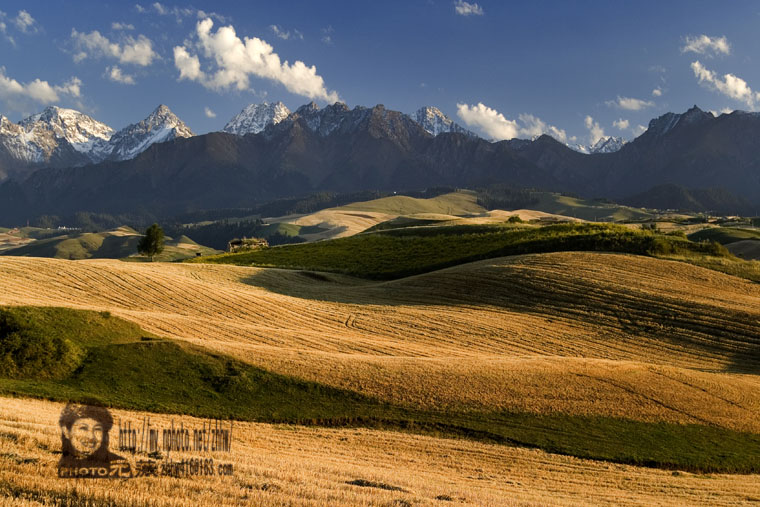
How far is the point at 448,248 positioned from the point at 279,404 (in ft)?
233

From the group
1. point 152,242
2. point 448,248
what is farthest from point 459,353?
point 152,242

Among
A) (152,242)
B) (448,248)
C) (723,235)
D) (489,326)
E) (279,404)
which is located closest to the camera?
(279,404)

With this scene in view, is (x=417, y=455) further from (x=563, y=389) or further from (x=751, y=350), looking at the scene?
(x=751, y=350)

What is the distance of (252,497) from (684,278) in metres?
64.5

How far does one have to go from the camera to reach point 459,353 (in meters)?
45.4

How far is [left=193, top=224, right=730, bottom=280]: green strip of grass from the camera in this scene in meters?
80.1

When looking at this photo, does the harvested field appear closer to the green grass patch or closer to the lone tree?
the lone tree

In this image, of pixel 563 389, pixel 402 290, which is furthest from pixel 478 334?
pixel 402 290

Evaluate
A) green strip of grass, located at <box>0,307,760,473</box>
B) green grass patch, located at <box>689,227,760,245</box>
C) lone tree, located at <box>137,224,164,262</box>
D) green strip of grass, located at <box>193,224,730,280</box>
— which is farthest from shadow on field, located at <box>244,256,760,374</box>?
green grass patch, located at <box>689,227,760,245</box>

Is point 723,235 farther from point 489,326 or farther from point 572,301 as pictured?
point 489,326

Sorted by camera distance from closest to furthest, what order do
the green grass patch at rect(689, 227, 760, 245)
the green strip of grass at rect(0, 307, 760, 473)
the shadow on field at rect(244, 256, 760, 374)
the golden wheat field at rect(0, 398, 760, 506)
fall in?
the golden wheat field at rect(0, 398, 760, 506)
the green strip of grass at rect(0, 307, 760, 473)
the shadow on field at rect(244, 256, 760, 374)
the green grass patch at rect(689, 227, 760, 245)

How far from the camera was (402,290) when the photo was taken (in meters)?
71.1

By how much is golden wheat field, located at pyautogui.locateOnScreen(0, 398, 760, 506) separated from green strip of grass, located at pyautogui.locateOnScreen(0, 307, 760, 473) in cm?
132

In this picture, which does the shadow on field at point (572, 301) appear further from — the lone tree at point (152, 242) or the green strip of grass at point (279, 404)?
the lone tree at point (152, 242)
